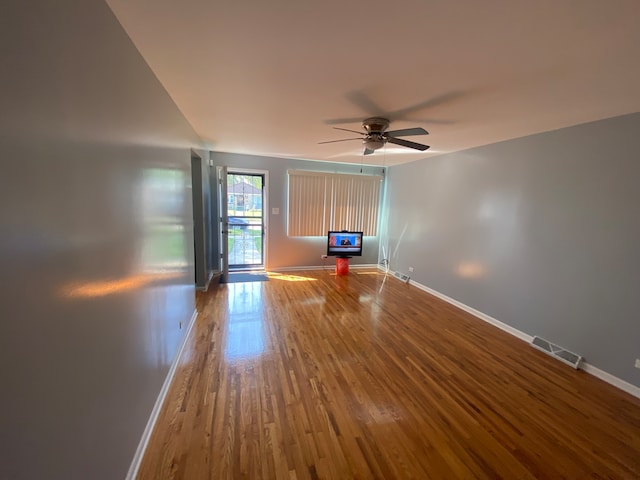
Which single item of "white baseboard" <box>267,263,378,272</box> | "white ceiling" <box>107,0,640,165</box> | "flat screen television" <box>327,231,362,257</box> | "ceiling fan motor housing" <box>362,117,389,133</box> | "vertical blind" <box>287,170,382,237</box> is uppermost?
"white ceiling" <box>107,0,640,165</box>

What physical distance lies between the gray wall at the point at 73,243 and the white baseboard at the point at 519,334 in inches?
152

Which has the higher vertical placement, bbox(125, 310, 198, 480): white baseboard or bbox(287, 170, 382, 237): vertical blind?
bbox(287, 170, 382, 237): vertical blind

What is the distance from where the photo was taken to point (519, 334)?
3.28 meters

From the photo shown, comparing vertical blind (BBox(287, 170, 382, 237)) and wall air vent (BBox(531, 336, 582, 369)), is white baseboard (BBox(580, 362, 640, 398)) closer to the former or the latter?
wall air vent (BBox(531, 336, 582, 369))

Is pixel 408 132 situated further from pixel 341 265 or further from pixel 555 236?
pixel 341 265

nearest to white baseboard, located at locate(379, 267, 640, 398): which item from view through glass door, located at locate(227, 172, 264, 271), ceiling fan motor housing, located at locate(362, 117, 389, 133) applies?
ceiling fan motor housing, located at locate(362, 117, 389, 133)

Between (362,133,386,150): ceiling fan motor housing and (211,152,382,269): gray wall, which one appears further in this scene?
(211,152,382,269): gray wall

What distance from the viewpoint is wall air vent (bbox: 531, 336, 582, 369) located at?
2.71 metres

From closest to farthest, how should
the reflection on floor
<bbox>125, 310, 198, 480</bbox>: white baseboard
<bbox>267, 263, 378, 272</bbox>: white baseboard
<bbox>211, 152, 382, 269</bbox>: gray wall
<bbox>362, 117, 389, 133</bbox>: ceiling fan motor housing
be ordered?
<bbox>125, 310, 198, 480</bbox>: white baseboard < <bbox>362, 117, 389, 133</bbox>: ceiling fan motor housing < the reflection on floor < <bbox>211, 152, 382, 269</bbox>: gray wall < <bbox>267, 263, 378, 272</bbox>: white baseboard

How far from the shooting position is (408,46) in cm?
148

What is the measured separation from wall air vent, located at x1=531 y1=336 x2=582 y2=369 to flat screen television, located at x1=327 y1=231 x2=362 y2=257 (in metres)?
3.39

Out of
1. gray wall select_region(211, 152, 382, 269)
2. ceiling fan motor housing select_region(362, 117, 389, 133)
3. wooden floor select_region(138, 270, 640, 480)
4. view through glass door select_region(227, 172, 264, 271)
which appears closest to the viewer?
wooden floor select_region(138, 270, 640, 480)

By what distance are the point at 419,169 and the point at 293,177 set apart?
8.17 feet

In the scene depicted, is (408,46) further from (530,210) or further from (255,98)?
(530,210)
